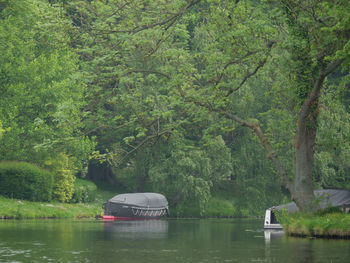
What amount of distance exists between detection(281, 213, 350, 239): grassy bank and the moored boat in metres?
24.0

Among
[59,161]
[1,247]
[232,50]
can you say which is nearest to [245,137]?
[59,161]

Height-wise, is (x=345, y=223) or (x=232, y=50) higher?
(x=232, y=50)

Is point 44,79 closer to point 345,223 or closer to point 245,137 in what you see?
point 245,137

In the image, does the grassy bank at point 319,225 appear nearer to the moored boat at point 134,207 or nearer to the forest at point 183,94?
the forest at point 183,94

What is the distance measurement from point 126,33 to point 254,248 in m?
12.3

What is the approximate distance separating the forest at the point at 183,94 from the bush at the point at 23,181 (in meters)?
1.29

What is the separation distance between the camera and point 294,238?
2714cm

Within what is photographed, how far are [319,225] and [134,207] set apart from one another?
A: 2651 centimetres

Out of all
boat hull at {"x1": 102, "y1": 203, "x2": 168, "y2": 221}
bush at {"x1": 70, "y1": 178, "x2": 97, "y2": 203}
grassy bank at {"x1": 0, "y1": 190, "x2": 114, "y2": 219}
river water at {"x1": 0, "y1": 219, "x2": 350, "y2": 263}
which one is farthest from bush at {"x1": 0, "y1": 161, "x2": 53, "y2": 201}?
river water at {"x1": 0, "y1": 219, "x2": 350, "y2": 263}

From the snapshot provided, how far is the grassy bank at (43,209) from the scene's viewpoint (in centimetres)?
4375

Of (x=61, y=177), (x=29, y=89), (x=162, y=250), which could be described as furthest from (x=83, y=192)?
(x=162, y=250)

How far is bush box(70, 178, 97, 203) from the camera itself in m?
52.8

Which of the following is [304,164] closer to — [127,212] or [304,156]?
[304,156]

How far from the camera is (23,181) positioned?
46688 millimetres
